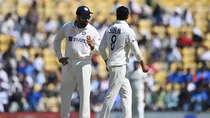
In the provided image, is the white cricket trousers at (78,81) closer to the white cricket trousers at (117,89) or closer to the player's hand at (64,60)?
the player's hand at (64,60)

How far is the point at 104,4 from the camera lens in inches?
1026

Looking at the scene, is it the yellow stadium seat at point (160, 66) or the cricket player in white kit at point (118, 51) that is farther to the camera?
the yellow stadium seat at point (160, 66)

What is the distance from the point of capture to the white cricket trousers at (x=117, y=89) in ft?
42.5

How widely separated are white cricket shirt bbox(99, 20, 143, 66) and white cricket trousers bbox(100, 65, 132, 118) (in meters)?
0.13

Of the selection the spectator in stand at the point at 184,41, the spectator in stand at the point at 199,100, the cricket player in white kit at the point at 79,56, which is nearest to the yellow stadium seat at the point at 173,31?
the spectator in stand at the point at 184,41

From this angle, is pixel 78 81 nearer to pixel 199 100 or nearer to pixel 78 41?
pixel 78 41

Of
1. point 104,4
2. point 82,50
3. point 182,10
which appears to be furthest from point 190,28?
point 82,50

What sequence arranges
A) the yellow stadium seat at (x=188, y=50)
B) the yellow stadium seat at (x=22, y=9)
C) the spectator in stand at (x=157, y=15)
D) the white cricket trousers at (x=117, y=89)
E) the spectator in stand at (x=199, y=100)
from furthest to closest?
the yellow stadium seat at (x=22, y=9) → the spectator in stand at (x=157, y=15) → the yellow stadium seat at (x=188, y=50) → the spectator in stand at (x=199, y=100) → the white cricket trousers at (x=117, y=89)

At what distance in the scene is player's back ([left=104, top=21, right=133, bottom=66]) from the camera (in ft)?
42.2

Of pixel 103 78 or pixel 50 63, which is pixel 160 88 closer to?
pixel 103 78

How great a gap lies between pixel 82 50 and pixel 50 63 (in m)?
11.4

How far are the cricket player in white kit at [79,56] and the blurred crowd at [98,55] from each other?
7.74m

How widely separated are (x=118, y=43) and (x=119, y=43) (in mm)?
18

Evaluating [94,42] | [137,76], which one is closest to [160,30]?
[137,76]
